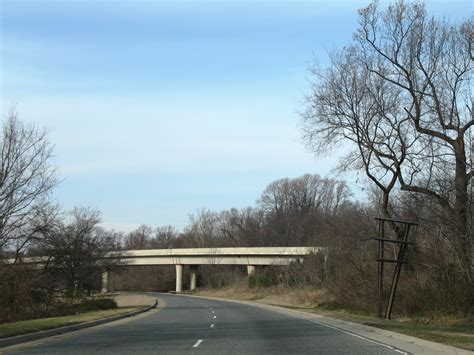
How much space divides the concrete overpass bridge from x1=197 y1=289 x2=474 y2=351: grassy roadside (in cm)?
693

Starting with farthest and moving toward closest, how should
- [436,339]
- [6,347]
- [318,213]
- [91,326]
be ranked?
1. [318,213]
2. [91,326]
3. [436,339]
4. [6,347]

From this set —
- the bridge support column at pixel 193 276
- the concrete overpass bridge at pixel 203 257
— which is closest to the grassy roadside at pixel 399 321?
the concrete overpass bridge at pixel 203 257

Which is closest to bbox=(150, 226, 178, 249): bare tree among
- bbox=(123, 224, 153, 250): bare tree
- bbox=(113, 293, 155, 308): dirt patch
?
bbox=(123, 224, 153, 250): bare tree

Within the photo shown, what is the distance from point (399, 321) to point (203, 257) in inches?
2941

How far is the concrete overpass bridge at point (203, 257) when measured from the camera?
84562 mm

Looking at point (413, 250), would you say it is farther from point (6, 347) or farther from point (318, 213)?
point (318, 213)

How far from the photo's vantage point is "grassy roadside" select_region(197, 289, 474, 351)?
58.3ft

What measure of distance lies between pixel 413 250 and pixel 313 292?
670 inches

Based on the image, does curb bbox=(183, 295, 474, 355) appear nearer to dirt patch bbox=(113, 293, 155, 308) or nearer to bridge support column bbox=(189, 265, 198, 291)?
dirt patch bbox=(113, 293, 155, 308)

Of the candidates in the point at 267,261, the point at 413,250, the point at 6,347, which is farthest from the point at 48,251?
the point at 267,261

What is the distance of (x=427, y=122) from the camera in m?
32.1

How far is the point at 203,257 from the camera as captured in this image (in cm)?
10119

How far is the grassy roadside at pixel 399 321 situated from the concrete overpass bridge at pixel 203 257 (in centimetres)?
693

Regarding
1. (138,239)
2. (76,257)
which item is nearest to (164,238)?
(138,239)
